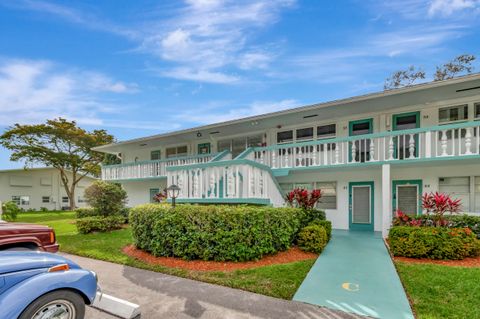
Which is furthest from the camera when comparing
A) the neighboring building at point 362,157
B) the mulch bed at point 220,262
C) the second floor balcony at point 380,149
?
the second floor balcony at point 380,149

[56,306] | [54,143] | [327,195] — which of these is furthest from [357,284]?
[54,143]

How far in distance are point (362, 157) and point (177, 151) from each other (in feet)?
35.8

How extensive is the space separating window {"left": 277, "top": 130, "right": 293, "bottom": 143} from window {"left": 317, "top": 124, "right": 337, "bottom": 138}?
1.35 metres

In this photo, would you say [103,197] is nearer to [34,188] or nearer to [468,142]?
[468,142]

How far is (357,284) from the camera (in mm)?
Answer: 4730

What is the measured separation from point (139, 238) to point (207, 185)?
2367 millimetres

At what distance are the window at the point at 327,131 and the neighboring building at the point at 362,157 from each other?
4cm

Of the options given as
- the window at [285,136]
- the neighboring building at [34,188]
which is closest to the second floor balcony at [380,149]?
the window at [285,136]

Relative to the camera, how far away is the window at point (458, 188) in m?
9.08

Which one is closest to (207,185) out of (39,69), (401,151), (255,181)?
(255,181)

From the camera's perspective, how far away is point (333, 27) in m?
9.37

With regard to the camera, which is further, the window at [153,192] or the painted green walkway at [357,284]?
the window at [153,192]

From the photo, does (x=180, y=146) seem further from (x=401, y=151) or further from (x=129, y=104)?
(x=401, y=151)

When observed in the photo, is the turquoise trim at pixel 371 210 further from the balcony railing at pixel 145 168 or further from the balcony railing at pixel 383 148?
the balcony railing at pixel 145 168
